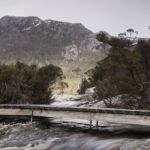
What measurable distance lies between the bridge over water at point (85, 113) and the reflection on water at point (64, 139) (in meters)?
1.41

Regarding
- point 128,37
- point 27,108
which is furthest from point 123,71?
point 27,108

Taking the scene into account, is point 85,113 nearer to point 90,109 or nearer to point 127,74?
point 90,109

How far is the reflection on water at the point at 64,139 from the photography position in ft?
98.0

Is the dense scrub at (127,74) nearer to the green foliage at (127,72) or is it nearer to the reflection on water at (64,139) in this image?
the green foliage at (127,72)

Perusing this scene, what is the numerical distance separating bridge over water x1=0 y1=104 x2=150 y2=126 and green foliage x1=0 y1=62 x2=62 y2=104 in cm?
1498

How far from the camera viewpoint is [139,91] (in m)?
56.0

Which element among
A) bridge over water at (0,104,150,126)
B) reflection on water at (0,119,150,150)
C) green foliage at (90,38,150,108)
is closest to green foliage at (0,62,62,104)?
green foliage at (90,38,150,108)

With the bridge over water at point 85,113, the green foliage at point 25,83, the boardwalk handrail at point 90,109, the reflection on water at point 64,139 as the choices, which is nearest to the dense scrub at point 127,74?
the green foliage at point 25,83

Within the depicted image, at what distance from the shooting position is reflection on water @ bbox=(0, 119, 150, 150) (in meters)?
29.9

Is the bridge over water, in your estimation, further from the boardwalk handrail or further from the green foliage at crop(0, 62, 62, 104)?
the green foliage at crop(0, 62, 62, 104)

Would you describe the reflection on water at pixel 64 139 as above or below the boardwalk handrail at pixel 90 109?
below

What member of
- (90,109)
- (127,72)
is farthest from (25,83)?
(90,109)

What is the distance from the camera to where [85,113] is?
40.3m

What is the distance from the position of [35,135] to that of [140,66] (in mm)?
26902
